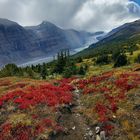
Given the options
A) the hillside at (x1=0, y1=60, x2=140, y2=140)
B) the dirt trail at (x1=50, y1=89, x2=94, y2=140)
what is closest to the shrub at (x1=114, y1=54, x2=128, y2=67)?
the hillside at (x1=0, y1=60, x2=140, y2=140)

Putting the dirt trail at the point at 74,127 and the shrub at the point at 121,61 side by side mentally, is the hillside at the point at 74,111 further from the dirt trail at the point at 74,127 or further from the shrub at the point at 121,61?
the shrub at the point at 121,61

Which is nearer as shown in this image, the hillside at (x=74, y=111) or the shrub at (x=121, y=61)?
the hillside at (x=74, y=111)

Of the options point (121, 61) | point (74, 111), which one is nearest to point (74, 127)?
point (74, 111)

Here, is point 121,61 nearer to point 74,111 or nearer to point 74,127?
point 74,111

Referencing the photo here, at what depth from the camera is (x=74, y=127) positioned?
112 feet

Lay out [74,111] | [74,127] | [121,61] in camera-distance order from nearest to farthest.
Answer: [74,127] < [74,111] < [121,61]

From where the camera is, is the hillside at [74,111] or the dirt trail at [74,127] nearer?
the dirt trail at [74,127]

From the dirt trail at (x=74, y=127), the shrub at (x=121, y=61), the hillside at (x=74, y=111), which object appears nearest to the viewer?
the dirt trail at (x=74, y=127)

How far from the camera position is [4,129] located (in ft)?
111

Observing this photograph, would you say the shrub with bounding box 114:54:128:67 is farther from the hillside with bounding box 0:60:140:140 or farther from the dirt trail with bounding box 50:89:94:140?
the dirt trail with bounding box 50:89:94:140

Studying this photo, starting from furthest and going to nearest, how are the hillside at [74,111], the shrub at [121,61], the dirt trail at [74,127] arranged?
1. the shrub at [121,61]
2. the hillside at [74,111]
3. the dirt trail at [74,127]

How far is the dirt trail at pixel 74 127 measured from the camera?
32281mm

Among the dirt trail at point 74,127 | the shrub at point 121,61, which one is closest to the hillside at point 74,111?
the dirt trail at point 74,127

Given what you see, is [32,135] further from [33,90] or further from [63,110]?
[33,90]
